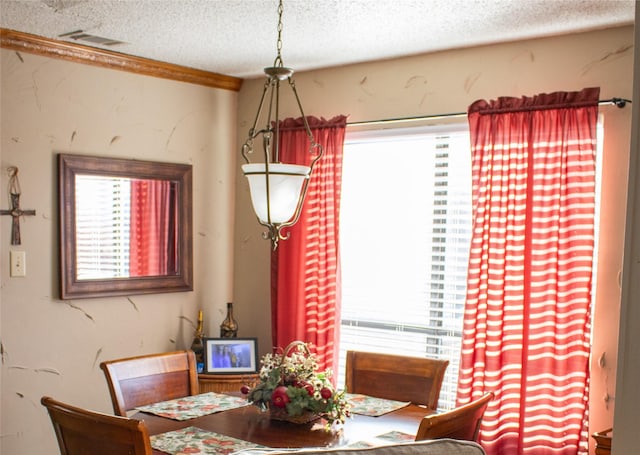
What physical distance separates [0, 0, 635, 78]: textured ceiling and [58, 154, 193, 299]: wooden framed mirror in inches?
26.6

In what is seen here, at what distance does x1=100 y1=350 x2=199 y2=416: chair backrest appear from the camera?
295cm

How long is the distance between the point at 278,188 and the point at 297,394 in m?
0.73

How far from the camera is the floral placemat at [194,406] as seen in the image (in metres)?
2.78

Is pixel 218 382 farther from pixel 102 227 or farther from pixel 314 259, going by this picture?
pixel 102 227

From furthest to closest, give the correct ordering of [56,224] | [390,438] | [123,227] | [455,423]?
[123,227] < [56,224] < [390,438] < [455,423]

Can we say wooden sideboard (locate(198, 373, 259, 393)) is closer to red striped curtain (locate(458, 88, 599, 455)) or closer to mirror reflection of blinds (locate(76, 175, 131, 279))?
mirror reflection of blinds (locate(76, 175, 131, 279))

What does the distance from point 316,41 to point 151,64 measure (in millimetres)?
1086

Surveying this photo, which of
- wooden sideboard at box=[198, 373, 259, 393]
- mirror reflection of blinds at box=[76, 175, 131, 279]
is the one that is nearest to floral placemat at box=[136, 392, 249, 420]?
wooden sideboard at box=[198, 373, 259, 393]

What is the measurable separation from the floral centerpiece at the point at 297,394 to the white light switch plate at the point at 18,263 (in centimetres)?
161

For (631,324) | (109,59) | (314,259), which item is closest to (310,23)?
(109,59)

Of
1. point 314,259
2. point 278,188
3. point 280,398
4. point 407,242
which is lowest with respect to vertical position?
point 280,398

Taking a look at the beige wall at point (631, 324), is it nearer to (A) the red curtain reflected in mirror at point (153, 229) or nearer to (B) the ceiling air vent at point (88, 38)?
(B) the ceiling air vent at point (88, 38)

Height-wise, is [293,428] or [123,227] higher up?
[123,227]

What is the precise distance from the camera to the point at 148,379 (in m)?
3.10
